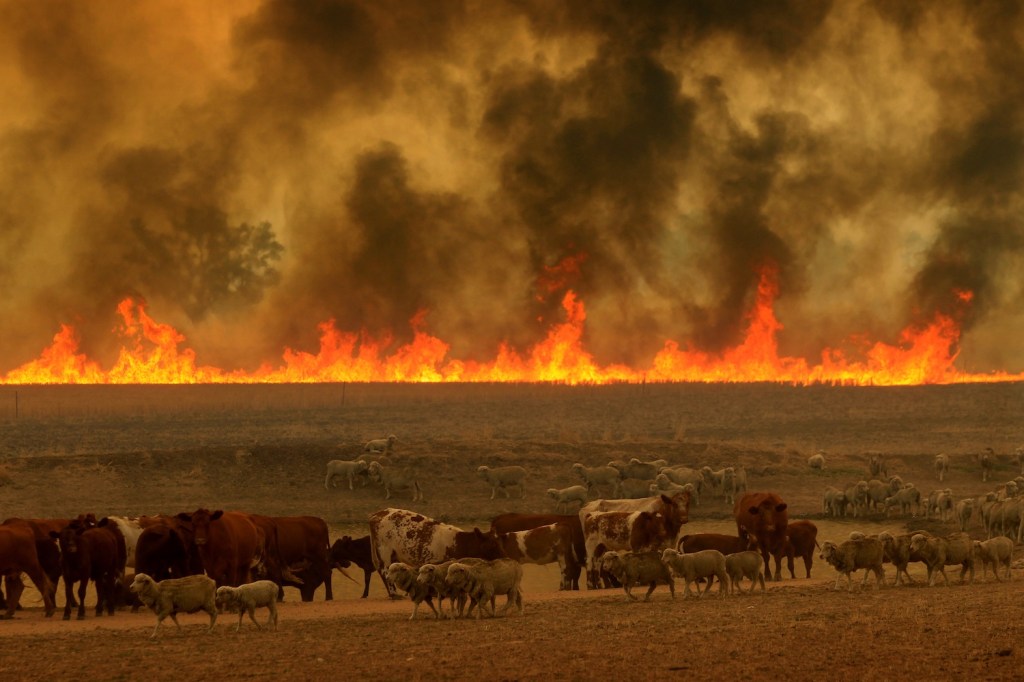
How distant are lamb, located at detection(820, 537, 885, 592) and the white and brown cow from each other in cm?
577

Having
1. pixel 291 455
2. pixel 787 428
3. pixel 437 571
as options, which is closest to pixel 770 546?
pixel 437 571

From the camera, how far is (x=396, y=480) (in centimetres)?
4622

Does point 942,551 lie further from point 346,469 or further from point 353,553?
point 346,469

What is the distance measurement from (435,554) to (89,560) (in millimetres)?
6600

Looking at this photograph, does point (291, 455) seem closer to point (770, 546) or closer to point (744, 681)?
point (770, 546)

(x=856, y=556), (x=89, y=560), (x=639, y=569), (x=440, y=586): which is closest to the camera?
(x=440, y=586)

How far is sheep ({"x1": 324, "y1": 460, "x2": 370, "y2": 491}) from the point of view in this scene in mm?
47188

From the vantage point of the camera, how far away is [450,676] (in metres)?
17.5

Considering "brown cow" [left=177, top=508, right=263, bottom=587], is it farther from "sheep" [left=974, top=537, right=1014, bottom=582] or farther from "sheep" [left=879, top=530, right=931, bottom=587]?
"sheep" [left=974, top=537, right=1014, bottom=582]

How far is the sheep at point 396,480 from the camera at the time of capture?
46.2m

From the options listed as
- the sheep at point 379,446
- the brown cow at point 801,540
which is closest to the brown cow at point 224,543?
the brown cow at point 801,540

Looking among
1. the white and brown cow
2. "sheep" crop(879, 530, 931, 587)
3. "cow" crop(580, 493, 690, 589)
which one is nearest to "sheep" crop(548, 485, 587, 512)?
"cow" crop(580, 493, 690, 589)

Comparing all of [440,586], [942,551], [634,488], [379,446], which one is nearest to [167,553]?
[440,586]

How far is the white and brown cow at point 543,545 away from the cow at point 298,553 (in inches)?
152
